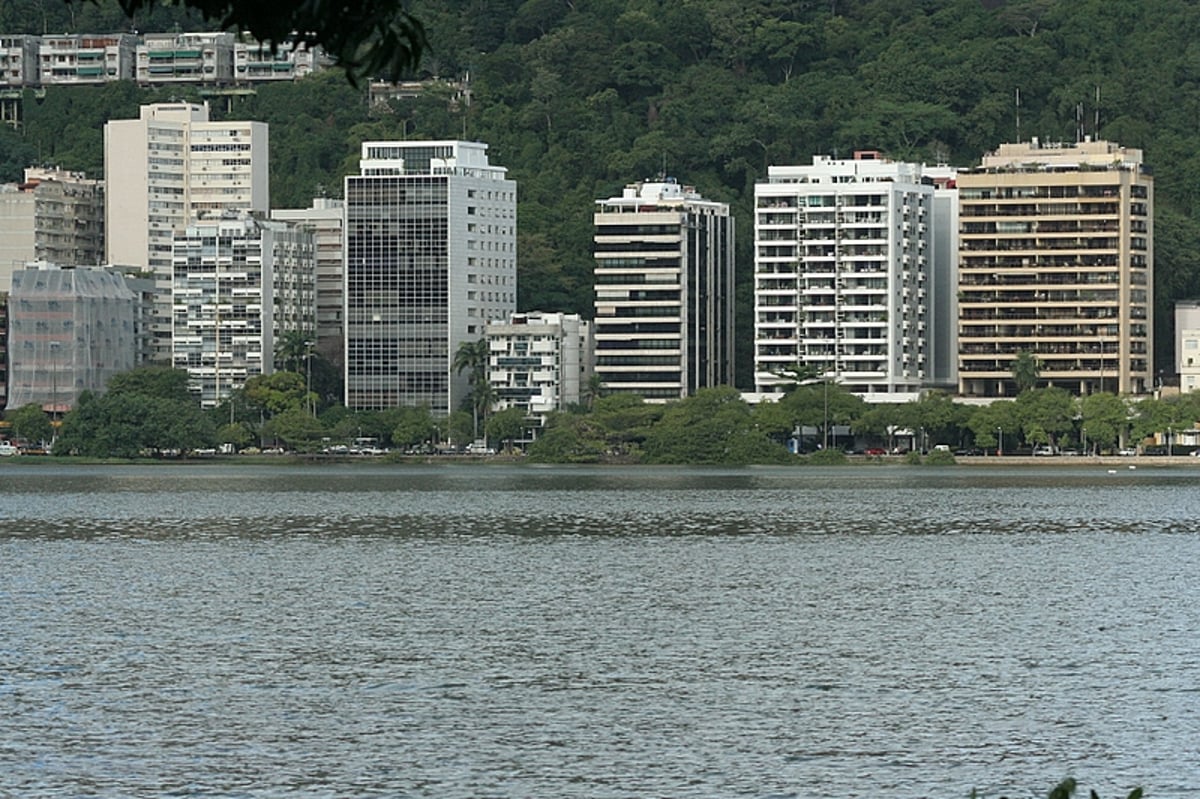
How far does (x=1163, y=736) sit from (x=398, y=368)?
6236 inches

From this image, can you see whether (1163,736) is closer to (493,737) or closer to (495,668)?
(493,737)

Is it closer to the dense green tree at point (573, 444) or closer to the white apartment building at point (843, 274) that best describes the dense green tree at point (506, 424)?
the dense green tree at point (573, 444)

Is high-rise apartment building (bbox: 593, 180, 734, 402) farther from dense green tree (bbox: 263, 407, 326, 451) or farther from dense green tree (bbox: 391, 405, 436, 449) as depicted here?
dense green tree (bbox: 263, 407, 326, 451)

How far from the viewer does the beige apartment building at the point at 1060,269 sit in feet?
609

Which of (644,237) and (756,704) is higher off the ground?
(644,237)

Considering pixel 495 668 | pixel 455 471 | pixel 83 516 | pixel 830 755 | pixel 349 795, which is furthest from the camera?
pixel 455 471

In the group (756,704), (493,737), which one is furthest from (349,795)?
(756,704)

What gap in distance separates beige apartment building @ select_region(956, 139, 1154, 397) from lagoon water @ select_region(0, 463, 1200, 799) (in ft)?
285

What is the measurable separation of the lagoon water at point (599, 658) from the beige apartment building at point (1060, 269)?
285 ft

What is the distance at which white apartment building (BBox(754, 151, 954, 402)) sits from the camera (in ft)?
627

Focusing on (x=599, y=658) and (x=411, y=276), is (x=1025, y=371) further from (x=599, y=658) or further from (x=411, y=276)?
(x=599, y=658)

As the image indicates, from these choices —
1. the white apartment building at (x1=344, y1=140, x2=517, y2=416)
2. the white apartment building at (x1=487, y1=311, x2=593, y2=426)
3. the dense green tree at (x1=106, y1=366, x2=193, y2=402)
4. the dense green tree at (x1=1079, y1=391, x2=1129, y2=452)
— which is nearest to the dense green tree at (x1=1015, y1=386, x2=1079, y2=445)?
the dense green tree at (x1=1079, y1=391, x2=1129, y2=452)

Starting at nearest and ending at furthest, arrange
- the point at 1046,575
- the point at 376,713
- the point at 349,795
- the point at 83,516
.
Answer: the point at 349,795, the point at 376,713, the point at 1046,575, the point at 83,516

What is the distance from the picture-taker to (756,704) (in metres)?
40.9
